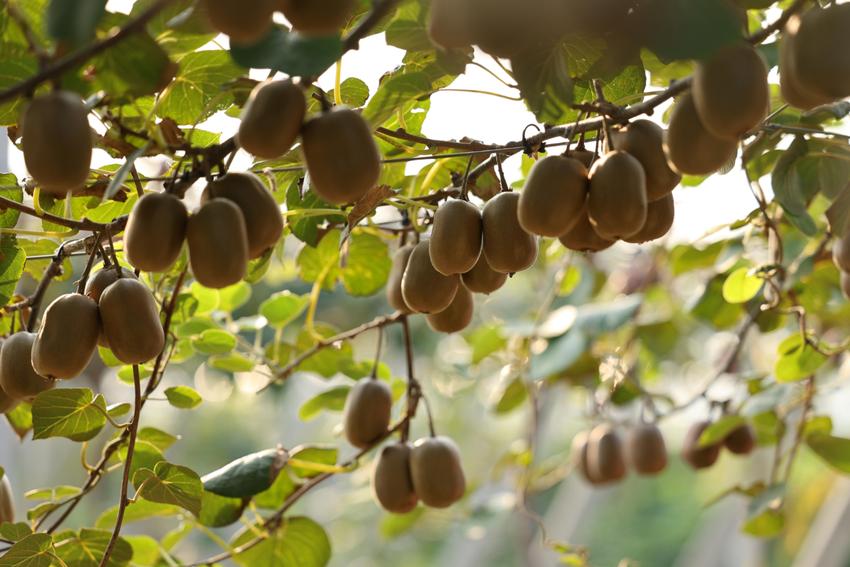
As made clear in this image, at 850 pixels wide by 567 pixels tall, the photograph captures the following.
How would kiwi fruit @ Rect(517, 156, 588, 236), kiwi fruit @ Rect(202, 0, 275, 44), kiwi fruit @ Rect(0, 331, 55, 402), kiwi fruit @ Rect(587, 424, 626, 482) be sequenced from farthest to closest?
kiwi fruit @ Rect(587, 424, 626, 482)
kiwi fruit @ Rect(0, 331, 55, 402)
kiwi fruit @ Rect(517, 156, 588, 236)
kiwi fruit @ Rect(202, 0, 275, 44)

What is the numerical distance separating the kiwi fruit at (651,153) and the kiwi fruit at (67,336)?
26 cm

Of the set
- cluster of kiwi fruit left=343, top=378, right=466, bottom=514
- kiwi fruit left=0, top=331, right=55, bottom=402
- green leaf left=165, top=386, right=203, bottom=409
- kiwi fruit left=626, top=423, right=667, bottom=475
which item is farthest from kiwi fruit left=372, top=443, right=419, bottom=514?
kiwi fruit left=626, top=423, right=667, bottom=475

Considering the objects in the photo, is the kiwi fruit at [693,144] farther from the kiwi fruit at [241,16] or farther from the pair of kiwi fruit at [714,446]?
the pair of kiwi fruit at [714,446]

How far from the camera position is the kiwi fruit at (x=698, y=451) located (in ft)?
3.24

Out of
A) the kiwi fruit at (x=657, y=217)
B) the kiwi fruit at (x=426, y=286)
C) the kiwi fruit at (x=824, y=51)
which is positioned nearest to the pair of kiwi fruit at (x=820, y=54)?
the kiwi fruit at (x=824, y=51)

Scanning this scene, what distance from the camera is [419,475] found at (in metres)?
0.66

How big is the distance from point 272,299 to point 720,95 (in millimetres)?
553

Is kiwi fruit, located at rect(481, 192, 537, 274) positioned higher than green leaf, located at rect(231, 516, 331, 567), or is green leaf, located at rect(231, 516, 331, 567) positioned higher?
kiwi fruit, located at rect(481, 192, 537, 274)

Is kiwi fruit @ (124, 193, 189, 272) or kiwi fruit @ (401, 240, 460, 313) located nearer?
kiwi fruit @ (124, 193, 189, 272)

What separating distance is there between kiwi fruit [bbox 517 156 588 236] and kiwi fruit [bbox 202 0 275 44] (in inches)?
5.9

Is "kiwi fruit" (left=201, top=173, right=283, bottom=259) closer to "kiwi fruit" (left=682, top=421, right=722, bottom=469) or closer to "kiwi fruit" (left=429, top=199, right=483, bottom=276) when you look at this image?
"kiwi fruit" (left=429, top=199, right=483, bottom=276)

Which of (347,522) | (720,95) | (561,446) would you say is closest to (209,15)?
(720,95)

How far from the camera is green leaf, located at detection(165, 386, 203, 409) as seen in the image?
63 centimetres

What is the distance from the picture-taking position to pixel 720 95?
0.33m
